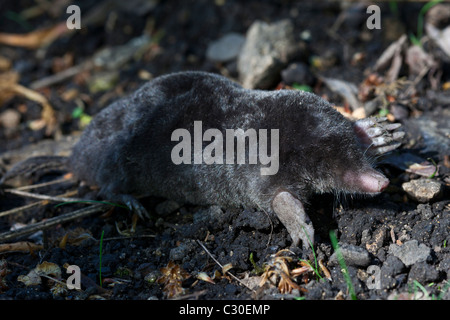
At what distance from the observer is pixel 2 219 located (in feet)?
9.11

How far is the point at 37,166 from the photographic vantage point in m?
3.08

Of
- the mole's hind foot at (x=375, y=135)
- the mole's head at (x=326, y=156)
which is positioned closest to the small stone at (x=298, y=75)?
the mole's hind foot at (x=375, y=135)

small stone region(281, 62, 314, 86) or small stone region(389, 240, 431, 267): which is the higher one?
small stone region(281, 62, 314, 86)

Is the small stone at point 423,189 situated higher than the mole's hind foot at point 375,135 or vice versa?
the mole's hind foot at point 375,135

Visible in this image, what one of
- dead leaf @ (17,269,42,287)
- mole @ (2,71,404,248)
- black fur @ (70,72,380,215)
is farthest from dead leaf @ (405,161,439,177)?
dead leaf @ (17,269,42,287)

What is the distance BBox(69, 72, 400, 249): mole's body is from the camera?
2119 millimetres

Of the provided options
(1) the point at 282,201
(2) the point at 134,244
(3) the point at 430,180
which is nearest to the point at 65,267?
(2) the point at 134,244

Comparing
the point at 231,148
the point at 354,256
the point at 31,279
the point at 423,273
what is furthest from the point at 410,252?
the point at 31,279

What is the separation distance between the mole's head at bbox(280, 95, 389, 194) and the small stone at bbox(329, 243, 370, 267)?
288mm

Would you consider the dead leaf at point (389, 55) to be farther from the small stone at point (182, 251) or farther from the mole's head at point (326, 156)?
the small stone at point (182, 251)

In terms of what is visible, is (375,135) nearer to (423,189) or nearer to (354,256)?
(423,189)

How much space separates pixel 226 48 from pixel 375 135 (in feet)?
6.63

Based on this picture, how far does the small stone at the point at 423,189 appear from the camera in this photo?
2227 mm

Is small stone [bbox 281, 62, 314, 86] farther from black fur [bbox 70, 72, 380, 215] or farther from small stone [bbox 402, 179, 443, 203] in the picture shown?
small stone [bbox 402, 179, 443, 203]
